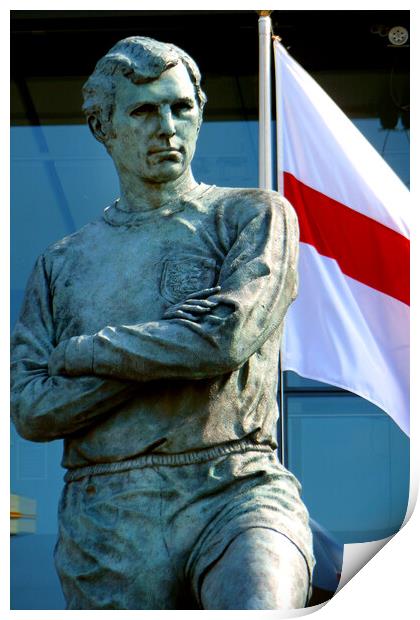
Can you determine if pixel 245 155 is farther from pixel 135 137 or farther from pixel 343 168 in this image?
pixel 135 137

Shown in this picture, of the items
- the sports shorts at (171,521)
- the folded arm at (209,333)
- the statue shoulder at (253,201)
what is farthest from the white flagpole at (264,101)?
the sports shorts at (171,521)

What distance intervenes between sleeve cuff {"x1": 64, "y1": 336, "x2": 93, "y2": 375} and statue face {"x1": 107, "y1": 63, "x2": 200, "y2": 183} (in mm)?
847

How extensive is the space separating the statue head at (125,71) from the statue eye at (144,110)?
A: 3.7 inches

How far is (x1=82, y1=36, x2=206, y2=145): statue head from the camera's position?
32.4ft

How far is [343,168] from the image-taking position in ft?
52.0

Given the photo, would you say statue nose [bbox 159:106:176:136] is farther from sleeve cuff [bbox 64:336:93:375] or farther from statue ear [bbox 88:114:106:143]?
sleeve cuff [bbox 64:336:93:375]

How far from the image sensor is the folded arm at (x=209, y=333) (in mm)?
9320

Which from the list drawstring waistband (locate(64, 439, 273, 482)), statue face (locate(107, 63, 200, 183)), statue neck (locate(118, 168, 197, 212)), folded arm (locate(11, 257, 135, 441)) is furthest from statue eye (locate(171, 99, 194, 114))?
drawstring waistband (locate(64, 439, 273, 482))

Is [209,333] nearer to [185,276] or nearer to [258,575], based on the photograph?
[185,276]

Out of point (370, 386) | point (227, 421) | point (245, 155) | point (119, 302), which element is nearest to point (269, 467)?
point (227, 421)

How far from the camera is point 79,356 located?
9477 millimetres

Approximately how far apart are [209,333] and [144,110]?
43.2 inches

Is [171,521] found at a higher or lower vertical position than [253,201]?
lower

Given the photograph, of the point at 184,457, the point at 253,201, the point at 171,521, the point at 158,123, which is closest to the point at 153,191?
the point at 158,123
